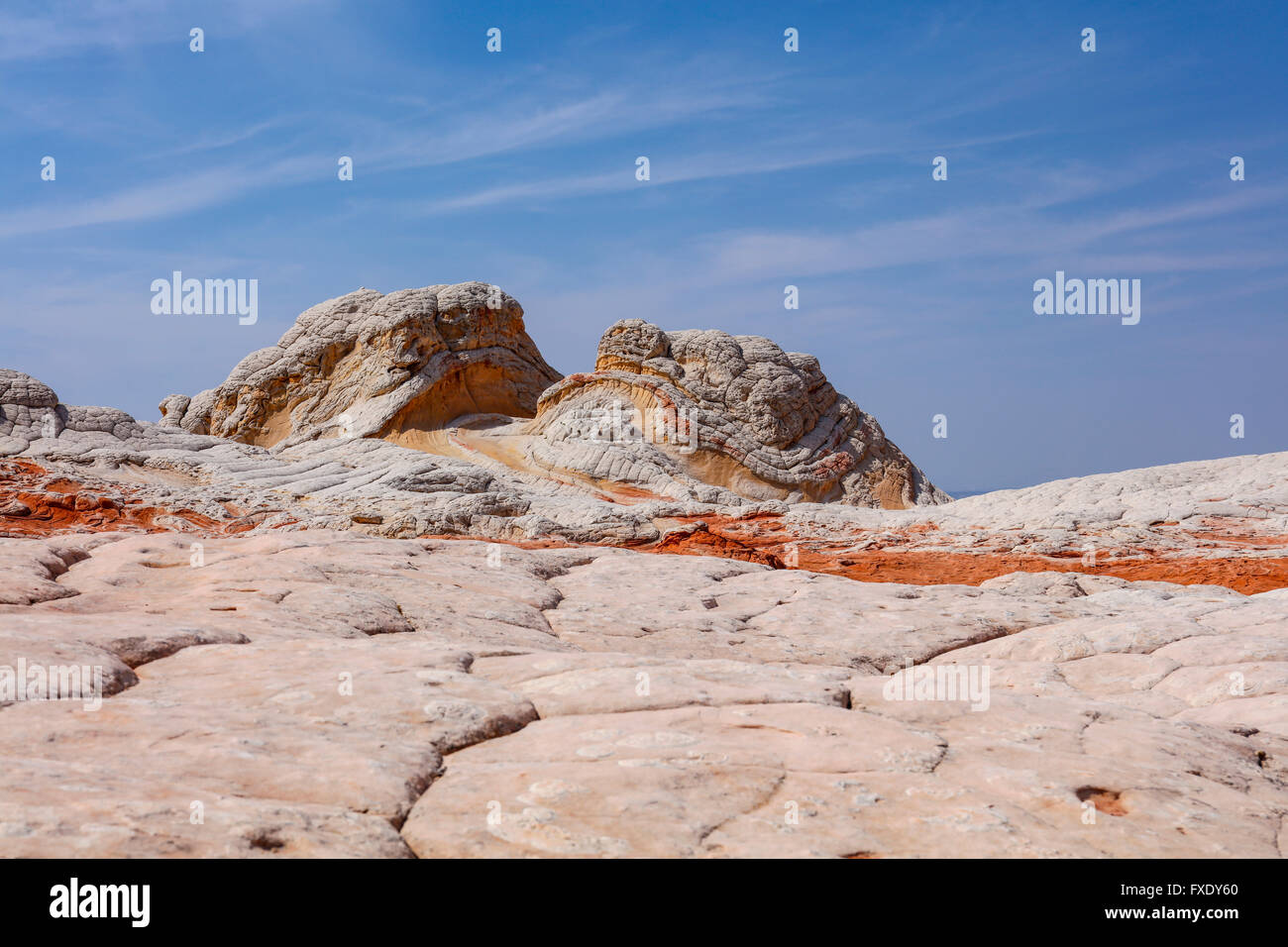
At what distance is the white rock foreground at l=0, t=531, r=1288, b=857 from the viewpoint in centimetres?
321

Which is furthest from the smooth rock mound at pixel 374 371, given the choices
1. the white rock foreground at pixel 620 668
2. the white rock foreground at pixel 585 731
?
the white rock foreground at pixel 585 731

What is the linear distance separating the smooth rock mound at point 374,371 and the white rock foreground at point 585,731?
90.1 ft

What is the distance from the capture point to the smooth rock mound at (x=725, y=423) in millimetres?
30516

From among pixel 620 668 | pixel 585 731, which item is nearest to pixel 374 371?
pixel 620 668

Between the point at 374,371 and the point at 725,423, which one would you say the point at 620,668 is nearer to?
the point at 725,423

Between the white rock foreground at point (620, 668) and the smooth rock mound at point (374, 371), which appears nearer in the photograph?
the white rock foreground at point (620, 668)

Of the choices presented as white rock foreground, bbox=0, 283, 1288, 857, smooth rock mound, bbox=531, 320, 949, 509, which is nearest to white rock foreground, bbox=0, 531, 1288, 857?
white rock foreground, bbox=0, 283, 1288, 857

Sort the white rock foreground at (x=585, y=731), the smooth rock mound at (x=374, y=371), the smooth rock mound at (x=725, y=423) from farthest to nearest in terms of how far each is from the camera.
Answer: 1. the smooth rock mound at (x=374, y=371)
2. the smooth rock mound at (x=725, y=423)
3. the white rock foreground at (x=585, y=731)

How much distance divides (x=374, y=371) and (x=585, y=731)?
33.1 metres

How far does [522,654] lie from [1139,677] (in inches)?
174

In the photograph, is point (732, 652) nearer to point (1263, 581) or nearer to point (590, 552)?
point (590, 552)

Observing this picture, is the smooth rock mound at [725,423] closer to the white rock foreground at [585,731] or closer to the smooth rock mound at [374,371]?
the smooth rock mound at [374,371]

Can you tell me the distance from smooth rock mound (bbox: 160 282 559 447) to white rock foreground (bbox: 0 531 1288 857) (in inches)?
1081

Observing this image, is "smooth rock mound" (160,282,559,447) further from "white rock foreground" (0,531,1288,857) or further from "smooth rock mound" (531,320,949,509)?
"white rock foreground" (0,531,1288,857)
